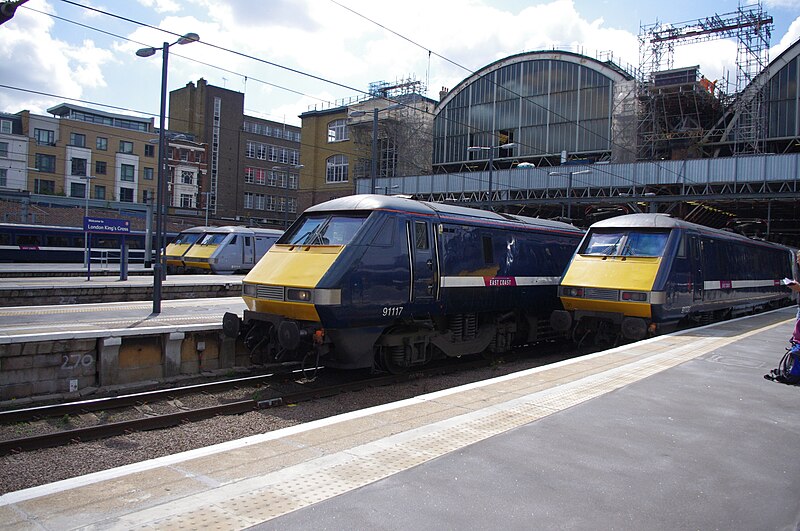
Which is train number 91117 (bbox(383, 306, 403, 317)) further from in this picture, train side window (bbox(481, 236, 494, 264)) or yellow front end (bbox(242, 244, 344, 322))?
train side window (bbox(481, 236, 494, 264))

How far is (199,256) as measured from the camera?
3092cm

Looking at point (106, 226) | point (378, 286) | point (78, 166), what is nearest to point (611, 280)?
point (378, 286)

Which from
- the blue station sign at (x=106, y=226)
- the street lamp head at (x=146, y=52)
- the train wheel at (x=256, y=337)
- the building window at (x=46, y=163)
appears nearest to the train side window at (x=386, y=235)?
the train wheel at (x=256, y=337)

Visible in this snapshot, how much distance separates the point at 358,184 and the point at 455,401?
48441 mm

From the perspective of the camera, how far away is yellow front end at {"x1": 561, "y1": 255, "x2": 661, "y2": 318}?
13.3 metres

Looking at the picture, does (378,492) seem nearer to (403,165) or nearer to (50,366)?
(50,366)

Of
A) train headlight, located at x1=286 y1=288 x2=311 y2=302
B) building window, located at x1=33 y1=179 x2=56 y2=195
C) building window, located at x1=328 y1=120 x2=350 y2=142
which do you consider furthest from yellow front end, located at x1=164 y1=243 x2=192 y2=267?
building window, located at x1=33 y1=179 x2=56 y2=195

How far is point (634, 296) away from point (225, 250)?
2207 centimetres

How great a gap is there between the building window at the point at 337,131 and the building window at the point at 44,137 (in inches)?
1115

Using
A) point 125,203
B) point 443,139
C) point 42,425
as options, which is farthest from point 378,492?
point 125,203

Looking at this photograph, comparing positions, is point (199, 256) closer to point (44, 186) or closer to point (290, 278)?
point (290, 278)

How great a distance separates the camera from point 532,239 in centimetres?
1539

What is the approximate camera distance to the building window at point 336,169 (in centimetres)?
6400

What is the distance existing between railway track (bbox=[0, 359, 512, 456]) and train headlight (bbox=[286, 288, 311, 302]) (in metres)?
1.58
